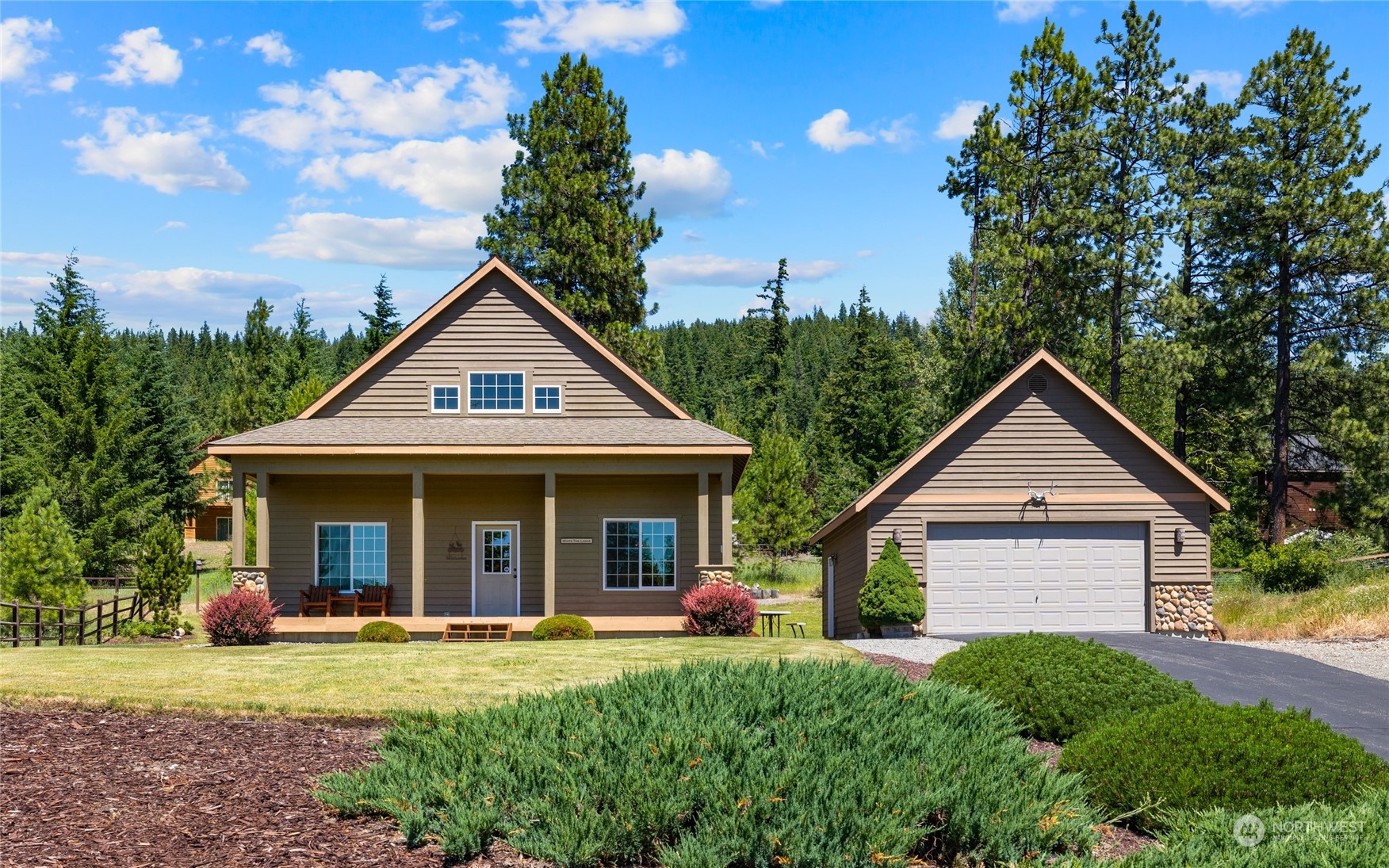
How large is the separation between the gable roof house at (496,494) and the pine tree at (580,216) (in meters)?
13.2

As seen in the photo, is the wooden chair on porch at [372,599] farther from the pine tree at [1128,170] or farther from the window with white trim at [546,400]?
the pine tree at [1128,170]

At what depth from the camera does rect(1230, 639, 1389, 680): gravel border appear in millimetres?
15484

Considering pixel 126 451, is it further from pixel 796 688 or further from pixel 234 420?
pixel 796 688

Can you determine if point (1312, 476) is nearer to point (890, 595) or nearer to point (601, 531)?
point (890, 595)

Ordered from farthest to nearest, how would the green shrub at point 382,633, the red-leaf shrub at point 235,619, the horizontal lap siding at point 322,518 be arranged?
1. the horizontal lap siding at point 322,518
2. the green shrub at point 382,633
3. the red-leaf shrub at point 235,619

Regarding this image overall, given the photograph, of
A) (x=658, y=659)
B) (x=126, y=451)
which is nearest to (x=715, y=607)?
(x=658, y=659)

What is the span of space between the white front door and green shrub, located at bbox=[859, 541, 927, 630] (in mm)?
7036

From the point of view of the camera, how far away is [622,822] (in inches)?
235

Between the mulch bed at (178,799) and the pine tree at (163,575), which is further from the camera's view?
the pine tree at (163,575)

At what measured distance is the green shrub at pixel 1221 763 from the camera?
6816 mm

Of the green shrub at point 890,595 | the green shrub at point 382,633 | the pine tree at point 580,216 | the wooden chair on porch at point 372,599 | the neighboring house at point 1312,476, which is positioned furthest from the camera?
the pine tree at point 580,216

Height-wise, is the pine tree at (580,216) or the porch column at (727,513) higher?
the pine tree at (580,216)

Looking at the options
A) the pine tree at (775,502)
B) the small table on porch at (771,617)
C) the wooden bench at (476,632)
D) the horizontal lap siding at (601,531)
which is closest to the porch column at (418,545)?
the wooden bench at (476,632)

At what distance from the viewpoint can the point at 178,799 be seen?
6605 mm
